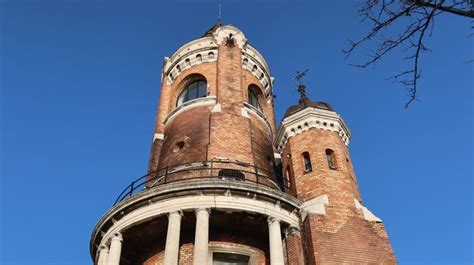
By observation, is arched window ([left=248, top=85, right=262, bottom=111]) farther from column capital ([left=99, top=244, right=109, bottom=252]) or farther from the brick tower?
column capital ([left=99, top=244, right=109, bottom=252])

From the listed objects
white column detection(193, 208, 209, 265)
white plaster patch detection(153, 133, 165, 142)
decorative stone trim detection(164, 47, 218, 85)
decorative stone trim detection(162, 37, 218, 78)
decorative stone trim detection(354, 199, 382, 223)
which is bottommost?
white column detection(193, 208, 209, 265)

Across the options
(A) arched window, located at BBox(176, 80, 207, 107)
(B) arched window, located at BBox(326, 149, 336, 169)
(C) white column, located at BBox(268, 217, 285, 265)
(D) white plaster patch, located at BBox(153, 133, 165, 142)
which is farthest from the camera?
(A) arched window, located at BBox(176, 80, 207, 107)

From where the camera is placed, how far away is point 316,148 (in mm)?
18281

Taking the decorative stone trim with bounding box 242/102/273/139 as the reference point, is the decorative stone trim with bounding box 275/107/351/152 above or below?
below

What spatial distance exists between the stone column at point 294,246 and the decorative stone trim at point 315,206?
0.57m

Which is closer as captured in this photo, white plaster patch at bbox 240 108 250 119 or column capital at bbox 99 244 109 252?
column capital at bbox 99 244 109 252

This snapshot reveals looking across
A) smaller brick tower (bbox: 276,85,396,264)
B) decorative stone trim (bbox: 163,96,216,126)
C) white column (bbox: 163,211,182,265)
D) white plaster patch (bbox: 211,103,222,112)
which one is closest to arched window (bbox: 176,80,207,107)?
decorative stone trim (bbox: 163,96,216,126)

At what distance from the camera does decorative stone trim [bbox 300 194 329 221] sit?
15.8 metres

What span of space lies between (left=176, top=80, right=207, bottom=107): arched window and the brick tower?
0.08m


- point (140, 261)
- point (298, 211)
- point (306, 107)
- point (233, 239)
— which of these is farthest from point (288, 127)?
point (140, 261)

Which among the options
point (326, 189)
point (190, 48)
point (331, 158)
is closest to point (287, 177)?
point (331, 158)

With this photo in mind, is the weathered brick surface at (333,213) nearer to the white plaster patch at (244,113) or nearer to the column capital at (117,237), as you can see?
the white plaster patch at (244,113)

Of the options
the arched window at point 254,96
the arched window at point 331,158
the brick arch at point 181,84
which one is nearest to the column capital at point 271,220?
the arched window at point 331,158

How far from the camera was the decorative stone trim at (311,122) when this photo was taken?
1920 cm
